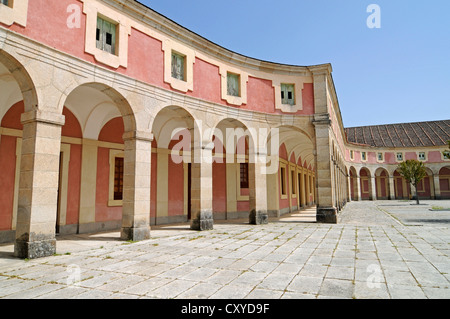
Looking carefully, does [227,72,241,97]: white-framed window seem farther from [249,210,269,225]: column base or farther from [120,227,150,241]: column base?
[120,227,150,241]: column base

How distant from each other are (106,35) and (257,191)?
27.0ft

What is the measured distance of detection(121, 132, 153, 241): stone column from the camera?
27.8 ft

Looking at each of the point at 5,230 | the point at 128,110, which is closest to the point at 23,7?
the point at 128,110

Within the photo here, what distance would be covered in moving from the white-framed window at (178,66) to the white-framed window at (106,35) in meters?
2.34

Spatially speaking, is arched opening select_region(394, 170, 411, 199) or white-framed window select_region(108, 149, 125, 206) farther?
arched opening select_region(394, 170, 411, 199)

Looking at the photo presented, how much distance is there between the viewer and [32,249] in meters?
6.10

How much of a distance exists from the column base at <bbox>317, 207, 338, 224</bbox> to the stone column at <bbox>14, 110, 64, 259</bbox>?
1037 cm

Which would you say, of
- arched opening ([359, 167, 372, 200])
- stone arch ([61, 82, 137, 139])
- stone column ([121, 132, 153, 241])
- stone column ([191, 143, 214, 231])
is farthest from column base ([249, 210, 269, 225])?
arched opening ([359, 167, 372, 200])

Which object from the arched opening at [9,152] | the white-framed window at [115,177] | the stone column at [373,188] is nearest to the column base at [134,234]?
the arched opening at [9,152]

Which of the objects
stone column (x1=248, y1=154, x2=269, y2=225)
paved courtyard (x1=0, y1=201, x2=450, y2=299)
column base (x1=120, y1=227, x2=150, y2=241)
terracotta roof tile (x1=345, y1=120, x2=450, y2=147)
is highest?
terracotta roof tile (x1=345, y1=120, x2=450, y2=147)

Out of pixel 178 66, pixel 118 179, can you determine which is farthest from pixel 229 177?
pixel 178 66

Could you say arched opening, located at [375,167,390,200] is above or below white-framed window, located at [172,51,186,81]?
below

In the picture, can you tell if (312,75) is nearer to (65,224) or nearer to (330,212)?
(330,212)

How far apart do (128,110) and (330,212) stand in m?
9.46
